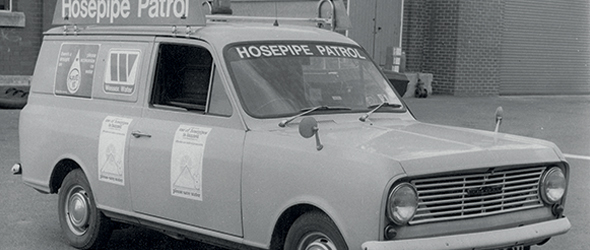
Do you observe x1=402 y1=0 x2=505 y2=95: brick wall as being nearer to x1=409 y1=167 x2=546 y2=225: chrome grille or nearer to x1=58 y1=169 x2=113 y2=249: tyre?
x1=58 y1=169 x2=113 y2=249: tyre

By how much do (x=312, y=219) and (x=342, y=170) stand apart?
347 mm

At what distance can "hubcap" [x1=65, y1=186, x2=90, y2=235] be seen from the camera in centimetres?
705

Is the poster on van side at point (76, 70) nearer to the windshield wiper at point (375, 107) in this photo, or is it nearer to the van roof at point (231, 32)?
the van roof at point (231, 32)

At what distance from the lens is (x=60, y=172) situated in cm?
735

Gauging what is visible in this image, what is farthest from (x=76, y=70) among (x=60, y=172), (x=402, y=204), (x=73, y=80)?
(x=402, y=204)

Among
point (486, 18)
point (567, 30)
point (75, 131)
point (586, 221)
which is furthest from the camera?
point (567, 30)

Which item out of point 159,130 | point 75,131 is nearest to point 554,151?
point 159,130

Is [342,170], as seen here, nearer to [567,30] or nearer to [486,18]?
[486,18]

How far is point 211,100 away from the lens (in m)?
6.28

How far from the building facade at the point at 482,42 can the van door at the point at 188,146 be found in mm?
13188

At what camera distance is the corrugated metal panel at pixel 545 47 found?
2397 cm

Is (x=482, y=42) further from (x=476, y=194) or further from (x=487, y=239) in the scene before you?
(x=487, y=239)

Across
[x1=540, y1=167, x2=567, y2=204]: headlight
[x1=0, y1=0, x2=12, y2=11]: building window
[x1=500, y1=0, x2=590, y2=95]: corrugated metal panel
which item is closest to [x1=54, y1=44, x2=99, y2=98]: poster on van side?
[x1=540, y1=167, x2=567, y2=204]: headlight

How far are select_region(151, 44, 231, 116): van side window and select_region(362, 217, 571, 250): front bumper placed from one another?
1935mm
